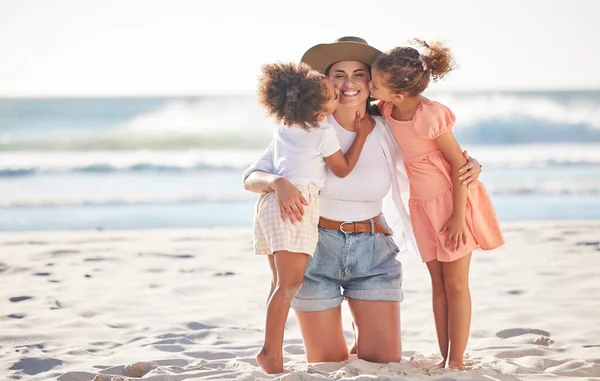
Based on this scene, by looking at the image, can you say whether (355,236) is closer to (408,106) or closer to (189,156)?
(408,106)

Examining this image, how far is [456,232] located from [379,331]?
0.67m

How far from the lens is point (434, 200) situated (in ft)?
12.7

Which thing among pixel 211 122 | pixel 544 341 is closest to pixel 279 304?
pixel 544 341

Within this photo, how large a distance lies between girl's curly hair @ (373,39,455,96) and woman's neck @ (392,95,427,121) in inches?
2.0

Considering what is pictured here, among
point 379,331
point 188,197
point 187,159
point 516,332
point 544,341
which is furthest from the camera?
point 187,159

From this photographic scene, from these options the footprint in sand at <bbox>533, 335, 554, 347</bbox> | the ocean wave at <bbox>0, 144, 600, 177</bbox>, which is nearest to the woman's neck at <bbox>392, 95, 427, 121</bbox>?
the footprint in sand at <bbox>533, 335, 554, 347</bbox>

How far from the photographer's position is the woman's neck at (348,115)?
3.98 m

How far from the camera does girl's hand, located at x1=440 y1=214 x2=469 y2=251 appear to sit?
3736 millimetres

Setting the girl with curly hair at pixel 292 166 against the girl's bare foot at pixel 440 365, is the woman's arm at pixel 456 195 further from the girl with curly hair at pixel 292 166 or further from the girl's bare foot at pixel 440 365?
the girl's bare foot at pixel 440 365

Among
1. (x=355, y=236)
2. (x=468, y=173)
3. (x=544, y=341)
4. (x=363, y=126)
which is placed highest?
(x=363, y=126)

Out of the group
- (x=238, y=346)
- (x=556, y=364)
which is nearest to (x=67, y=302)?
(x=238, y=346)

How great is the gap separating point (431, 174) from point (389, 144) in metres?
0.29

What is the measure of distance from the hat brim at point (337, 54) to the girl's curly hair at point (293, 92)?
0.92 ft

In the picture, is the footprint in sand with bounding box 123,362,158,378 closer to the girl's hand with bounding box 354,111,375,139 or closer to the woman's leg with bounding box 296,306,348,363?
the woman's leg with bounding box 296,306,348,363
